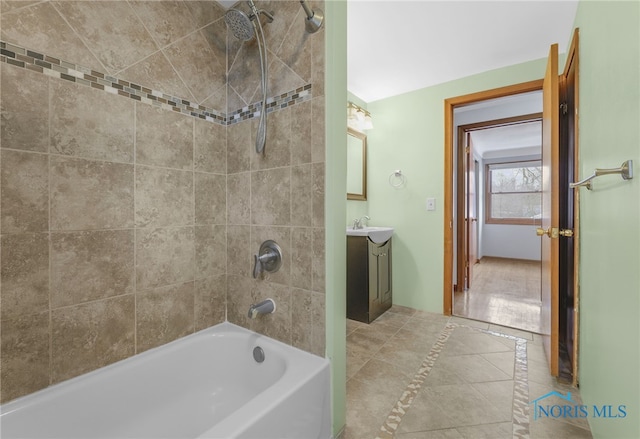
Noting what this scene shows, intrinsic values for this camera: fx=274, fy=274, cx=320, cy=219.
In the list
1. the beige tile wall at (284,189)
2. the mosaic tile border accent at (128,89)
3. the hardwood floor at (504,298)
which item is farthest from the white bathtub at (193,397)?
the hardwood floor at (504,298)

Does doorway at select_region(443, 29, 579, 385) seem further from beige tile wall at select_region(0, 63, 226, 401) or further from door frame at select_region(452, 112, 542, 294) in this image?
beige tile wall at select_region(0, 63, 226, 401)

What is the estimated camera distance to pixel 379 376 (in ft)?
5.55

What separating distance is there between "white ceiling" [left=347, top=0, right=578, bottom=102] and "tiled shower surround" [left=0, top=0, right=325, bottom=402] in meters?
0.86

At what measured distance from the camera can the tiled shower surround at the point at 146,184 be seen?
0.96 meters

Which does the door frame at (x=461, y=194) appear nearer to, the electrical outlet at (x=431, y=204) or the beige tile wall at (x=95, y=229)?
the electrical outlet at (x=431, y=204)

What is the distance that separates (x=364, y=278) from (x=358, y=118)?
5.28 feet

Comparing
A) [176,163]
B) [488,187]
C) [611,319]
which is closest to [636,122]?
[611,319]

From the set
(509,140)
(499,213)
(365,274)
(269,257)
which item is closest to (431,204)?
(365,274)

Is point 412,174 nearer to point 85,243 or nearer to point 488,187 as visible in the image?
point 85,243

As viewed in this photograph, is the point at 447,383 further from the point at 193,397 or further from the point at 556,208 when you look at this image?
the point at 193,397

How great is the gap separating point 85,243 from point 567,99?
304 centimetres

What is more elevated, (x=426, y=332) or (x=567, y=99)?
(x=567, y=99)

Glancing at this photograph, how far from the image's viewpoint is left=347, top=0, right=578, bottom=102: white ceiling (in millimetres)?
1748

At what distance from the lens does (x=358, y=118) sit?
2.82 meters
